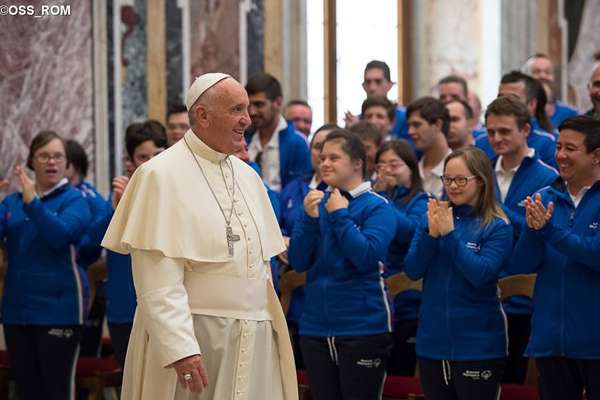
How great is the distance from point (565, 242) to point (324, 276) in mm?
1525

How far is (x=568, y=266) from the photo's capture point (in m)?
6.16

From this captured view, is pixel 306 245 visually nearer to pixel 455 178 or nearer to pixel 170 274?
pixel 455 178

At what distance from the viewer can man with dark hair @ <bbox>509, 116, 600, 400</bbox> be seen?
6.04m

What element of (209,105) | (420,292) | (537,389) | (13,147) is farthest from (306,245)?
(13,147)

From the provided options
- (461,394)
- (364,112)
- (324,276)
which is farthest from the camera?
(364,112)

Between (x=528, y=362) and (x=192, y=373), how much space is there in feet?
8.82

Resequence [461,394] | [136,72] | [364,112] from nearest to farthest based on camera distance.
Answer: [461,394]
[364,112]
[136,72]

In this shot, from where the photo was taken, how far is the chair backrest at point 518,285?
686cm

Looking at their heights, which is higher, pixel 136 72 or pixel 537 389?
pixel 136 72

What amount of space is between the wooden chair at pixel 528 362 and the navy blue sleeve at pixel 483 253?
41 cm

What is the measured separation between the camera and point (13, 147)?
A: 31.3 feet

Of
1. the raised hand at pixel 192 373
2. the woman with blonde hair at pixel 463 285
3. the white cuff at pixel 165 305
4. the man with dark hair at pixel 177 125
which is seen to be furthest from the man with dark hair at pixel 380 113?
the raised hand at pixel 192 373

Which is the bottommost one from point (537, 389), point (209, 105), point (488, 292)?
point (537, 389)

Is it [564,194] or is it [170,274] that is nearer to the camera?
[170,274]
